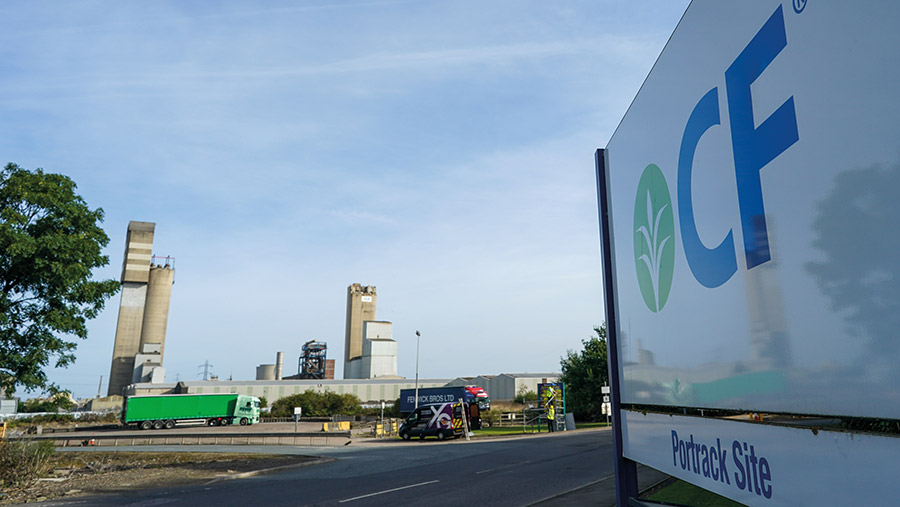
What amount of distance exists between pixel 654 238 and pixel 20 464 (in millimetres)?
18760

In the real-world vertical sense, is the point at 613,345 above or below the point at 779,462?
above

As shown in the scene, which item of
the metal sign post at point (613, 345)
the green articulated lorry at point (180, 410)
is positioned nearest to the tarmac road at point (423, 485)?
the metal sign post at point (613, 345)

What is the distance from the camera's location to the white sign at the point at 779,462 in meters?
1.80

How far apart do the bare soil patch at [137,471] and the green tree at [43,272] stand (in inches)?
176

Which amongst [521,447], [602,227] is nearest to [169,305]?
[521,447]

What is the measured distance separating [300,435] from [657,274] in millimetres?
35014

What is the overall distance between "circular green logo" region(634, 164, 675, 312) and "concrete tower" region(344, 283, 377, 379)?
376ft

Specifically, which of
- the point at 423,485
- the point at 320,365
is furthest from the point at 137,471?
the point at 320,365

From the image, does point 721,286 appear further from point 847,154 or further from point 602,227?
point 602,227

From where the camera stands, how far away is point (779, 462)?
2318 mm

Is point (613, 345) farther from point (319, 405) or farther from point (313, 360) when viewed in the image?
point (313, 360)

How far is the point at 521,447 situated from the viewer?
26.3 metres

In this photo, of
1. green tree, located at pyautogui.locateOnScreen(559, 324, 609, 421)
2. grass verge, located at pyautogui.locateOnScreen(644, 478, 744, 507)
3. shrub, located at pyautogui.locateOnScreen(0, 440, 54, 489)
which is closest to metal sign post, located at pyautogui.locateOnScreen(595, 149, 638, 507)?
grass verge, located at pyautogui.locateOnScreen(644, 478, 744, 507)

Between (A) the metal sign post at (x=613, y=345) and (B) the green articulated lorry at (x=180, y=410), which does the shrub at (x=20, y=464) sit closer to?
(A) the metal sign post at (x=613, y=345)
